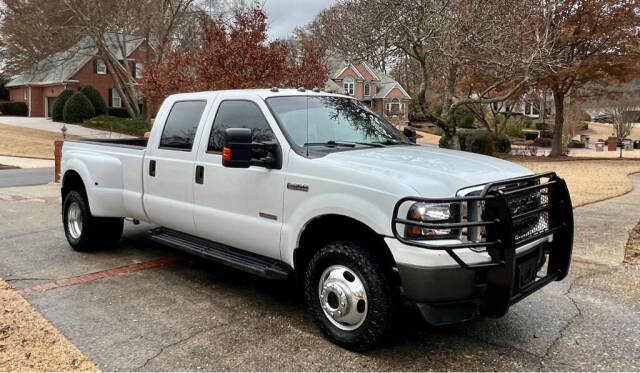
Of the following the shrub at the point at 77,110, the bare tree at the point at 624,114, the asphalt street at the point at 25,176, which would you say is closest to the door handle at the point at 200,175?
the asphalt street at the point at 25,176

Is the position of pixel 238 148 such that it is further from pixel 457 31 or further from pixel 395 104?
pixel 395 104

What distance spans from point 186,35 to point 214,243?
28.5 meters

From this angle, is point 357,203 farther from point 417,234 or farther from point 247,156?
point 247,156

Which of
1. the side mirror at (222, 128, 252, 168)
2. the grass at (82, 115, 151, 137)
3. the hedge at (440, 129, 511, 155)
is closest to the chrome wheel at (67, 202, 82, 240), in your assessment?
the side mirror at (222, 128, 252, 168)

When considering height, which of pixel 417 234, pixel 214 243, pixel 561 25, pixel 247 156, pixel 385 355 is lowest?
pixel 385 355

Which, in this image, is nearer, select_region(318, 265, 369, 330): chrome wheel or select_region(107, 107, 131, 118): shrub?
select_region(318, 265, 369, 330): chrome wheel

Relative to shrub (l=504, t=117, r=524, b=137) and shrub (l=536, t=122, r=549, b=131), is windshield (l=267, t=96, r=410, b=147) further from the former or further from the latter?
shrub (l=536, t=122, r=549, b=131)

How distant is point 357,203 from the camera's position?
3699 millimetres

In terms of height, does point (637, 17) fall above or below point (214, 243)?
above

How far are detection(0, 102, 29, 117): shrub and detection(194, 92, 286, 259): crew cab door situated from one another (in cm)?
5121

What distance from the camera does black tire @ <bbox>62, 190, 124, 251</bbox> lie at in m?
6.46

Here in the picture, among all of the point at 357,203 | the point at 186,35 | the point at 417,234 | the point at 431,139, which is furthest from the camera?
the point at 431,139

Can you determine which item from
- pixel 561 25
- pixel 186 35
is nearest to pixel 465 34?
pixel 561 25

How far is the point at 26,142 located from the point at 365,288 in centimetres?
3011
